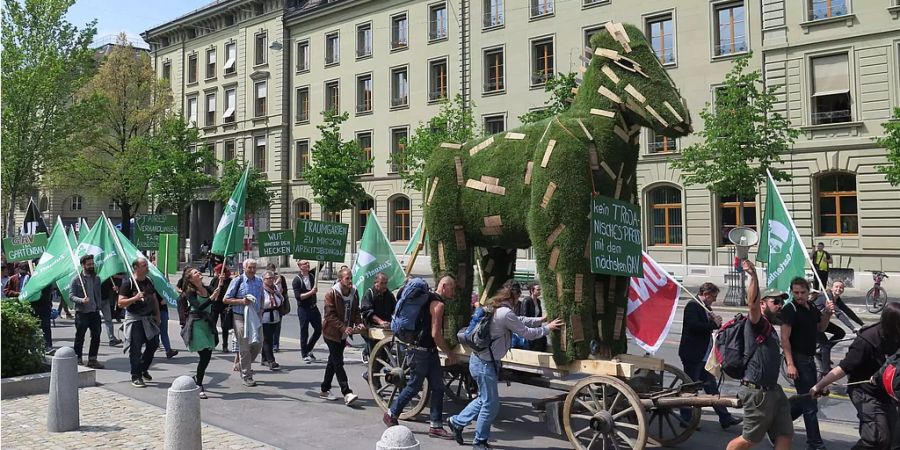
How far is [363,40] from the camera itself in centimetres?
3956

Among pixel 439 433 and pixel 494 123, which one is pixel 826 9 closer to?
pixel 494 123

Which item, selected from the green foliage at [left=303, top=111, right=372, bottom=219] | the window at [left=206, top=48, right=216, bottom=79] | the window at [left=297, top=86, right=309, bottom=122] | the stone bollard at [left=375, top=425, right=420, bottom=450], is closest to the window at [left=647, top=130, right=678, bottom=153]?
the green foliage at [left=303, top=111, right=372, bottom=219]

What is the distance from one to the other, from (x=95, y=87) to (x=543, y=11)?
27.9 metres

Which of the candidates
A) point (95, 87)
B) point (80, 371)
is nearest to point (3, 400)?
point (80, 371)

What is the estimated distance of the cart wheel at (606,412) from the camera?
6082 mm

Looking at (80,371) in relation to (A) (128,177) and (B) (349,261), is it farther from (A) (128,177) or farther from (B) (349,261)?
(A) (128,177)

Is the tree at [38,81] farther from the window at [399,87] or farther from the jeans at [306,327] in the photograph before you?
the jeans at [306,327]

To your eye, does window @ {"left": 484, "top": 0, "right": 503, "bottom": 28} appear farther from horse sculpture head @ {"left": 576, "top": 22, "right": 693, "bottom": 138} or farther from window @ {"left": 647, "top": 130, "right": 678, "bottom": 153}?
horse sculpture head @ {"left": 576, "top": 22, "right": 693, "bottom": 138}

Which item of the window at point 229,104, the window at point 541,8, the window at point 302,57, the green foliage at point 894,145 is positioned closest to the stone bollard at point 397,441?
the green foliage at point 894,145

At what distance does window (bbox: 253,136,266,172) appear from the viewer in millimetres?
44156

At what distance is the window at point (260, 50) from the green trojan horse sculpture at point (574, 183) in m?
39.1

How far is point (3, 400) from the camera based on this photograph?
8922 millimetres

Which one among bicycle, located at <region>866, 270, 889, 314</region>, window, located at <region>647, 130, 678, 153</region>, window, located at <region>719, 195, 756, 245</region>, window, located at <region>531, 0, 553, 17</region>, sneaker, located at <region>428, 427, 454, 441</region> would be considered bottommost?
sneaker, located at <region>428, 427, 454, 441</region>

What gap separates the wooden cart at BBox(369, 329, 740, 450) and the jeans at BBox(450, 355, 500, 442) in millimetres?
491
